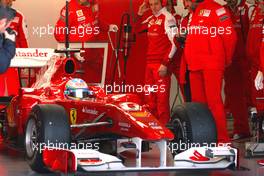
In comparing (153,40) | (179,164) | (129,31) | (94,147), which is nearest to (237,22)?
(153,40)

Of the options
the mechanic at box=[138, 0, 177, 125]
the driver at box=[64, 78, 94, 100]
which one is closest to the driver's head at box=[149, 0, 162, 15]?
the mechanic at box=[138, 0, 177, 125]

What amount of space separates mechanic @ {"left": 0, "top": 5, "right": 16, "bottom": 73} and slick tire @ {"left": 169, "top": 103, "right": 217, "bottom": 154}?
1.98 metres

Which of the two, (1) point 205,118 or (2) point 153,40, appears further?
(2) point 153,40

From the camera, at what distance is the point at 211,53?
912 centimetres

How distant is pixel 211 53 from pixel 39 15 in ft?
14.2

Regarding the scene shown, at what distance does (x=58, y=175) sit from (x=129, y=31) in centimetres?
519

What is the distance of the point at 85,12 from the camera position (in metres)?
12.1

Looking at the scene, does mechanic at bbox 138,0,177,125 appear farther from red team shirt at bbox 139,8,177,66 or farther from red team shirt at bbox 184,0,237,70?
red team shirt at bbox 184,0,237,70

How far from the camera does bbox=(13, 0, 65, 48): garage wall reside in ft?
41.3

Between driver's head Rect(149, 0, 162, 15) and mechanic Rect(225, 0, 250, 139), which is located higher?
driver's head Rect(149, 0, 162, 15)

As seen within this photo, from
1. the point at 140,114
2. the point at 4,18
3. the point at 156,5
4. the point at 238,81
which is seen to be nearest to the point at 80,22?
the point at 156,5

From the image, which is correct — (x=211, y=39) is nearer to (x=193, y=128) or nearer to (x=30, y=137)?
(x=193, y=128)

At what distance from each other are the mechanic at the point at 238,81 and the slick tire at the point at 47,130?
3916 mm

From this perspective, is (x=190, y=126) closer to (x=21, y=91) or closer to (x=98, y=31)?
(x=21, y=91)
